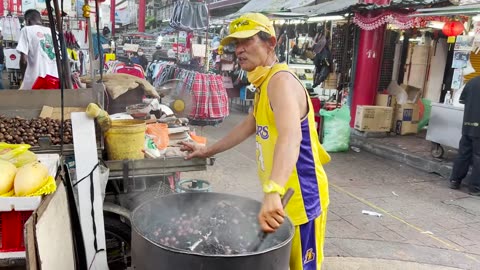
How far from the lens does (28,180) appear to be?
202 centimetres

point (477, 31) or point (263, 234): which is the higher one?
point (477, 31)

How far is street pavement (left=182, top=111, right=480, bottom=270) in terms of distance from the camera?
433 centimetres

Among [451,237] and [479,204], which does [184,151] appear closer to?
[451,237]

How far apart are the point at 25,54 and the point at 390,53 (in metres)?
8.20

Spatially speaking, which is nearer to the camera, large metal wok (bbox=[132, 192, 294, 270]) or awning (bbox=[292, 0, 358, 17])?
large metal wok (bbox=[132, 192, 294, 270])

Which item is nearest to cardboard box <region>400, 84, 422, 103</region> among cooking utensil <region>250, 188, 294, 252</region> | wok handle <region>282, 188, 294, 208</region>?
cooking utensil <region>250, 188, 294, 252</region>

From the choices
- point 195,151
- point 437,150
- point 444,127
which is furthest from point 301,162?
point 437,150

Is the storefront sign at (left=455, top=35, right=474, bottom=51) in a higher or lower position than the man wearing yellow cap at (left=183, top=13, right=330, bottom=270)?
higher

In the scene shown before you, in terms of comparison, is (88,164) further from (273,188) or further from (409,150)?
(409,150)

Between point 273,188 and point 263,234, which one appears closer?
point 273,188

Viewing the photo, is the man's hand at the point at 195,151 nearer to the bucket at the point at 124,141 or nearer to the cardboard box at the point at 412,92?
the bucket at the point at 124,141

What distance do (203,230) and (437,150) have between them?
667cm

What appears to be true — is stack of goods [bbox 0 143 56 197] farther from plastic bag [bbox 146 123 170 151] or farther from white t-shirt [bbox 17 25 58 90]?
white t-shirt [bbox 17 25 58 90]

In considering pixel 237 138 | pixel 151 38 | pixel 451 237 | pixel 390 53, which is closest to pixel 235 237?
pixel 237 138
